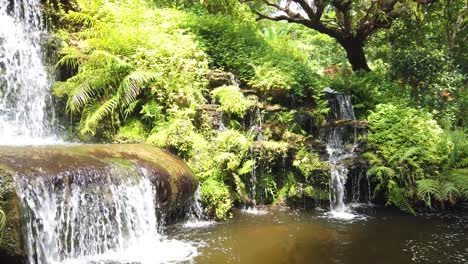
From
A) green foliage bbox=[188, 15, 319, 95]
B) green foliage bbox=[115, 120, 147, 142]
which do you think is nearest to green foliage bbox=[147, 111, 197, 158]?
green foliage bbox=[115, 120, 147, 142]

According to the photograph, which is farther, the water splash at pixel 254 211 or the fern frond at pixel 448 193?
the fern frond at pixel 448 193

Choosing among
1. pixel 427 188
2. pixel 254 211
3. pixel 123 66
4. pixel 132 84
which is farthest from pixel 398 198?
pixel 123 66

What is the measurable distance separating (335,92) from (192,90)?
450cm

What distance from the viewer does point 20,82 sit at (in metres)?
8.62

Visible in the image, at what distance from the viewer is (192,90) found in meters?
8.69

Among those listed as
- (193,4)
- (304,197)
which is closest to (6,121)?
(304,197)

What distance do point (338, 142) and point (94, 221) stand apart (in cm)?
666

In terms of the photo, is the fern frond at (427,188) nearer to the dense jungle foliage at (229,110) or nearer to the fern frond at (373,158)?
the dense jungle foliage at (229,110)

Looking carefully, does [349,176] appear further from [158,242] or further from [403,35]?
[403,35]

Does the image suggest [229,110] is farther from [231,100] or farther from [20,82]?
[20,82]

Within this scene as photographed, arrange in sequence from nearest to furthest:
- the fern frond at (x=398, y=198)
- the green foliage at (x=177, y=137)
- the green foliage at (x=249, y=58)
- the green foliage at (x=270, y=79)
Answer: the green foliage at (x=177, y=137)
the fern frond at (x=398, y=198)
the green foliage at (x=270, y=79)
the green foliage at (x=249, y=58)

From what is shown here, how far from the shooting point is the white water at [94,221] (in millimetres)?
4715

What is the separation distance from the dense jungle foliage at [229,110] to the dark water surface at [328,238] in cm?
66

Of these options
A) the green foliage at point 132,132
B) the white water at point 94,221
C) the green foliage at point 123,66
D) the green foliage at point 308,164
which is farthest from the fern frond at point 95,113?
the green foliage at point 308,164
